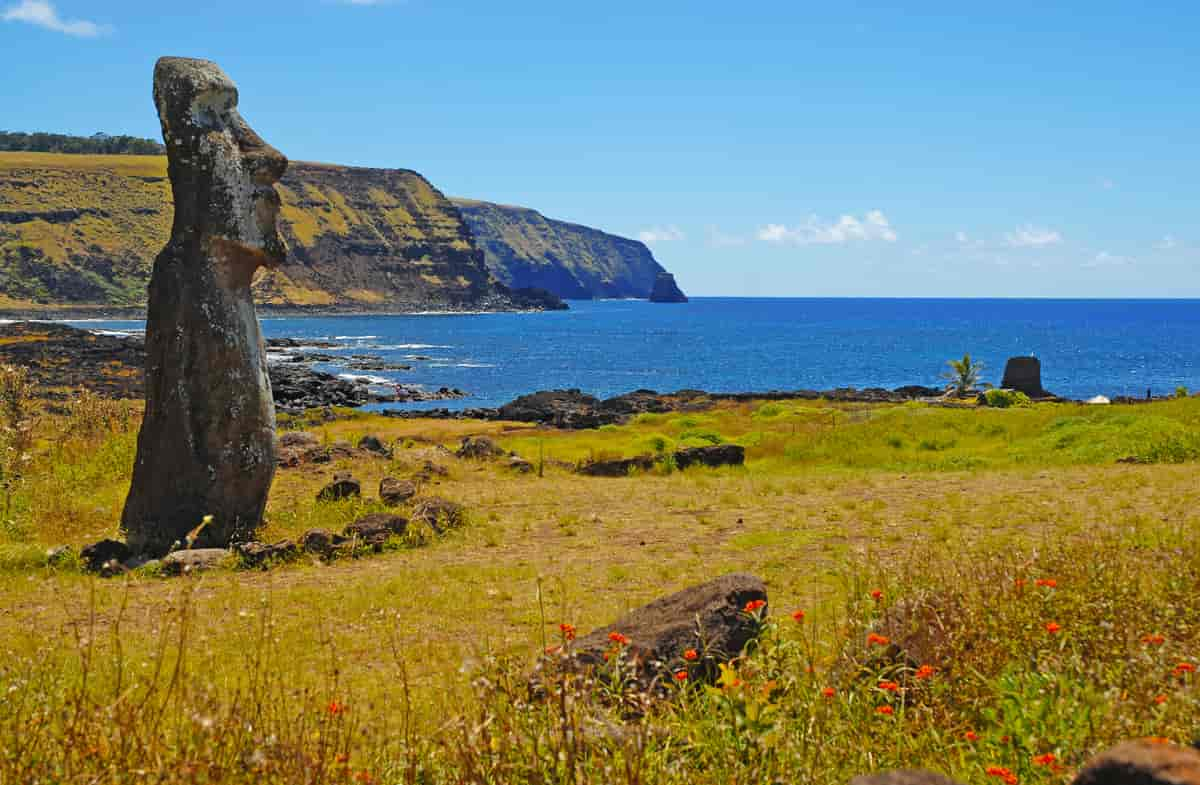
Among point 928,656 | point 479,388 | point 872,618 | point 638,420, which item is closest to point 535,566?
point 872,618

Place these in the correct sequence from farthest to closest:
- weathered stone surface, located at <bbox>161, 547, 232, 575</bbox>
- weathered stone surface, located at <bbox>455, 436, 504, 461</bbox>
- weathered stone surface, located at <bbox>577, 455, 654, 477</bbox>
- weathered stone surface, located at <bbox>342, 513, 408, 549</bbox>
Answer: weathered stone surface, located at <bbox>455, 436, 504, 461</bbox>, weathered stone surface, located at <bbox>577, 455, 654, 477</bbox>, weathered stone surface, located at <bbox>342, 513, 408, 549</bbox>, weathered stone surface, located at <bbox>161, 547, 232, 575</bbox>

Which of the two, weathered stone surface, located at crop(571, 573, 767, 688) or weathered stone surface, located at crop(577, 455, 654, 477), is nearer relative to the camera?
weathered stone surface, located at crop(571, 573, 767, 688)

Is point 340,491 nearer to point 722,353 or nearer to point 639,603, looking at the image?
point 639,603

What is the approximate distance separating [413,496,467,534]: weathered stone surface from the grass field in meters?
0.29

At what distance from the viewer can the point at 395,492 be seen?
1555 cm

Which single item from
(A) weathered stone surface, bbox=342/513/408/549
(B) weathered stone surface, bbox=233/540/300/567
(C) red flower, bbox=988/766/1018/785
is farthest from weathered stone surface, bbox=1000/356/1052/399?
(C) red flower, bbox=988/766/1018/785

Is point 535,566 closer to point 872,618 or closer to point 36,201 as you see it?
point 872,618

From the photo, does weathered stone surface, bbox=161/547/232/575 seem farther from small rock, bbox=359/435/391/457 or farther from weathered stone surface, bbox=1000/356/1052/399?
weathered stone surface, bbox=1000/356/1052/399

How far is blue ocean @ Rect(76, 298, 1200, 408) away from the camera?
3201 inches

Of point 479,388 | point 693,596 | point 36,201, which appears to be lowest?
point 479,388

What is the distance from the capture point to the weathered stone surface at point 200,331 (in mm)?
12773

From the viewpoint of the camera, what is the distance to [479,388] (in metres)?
73.0

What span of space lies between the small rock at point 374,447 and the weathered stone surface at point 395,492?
522 cm

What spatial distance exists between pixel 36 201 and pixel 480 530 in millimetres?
195000
